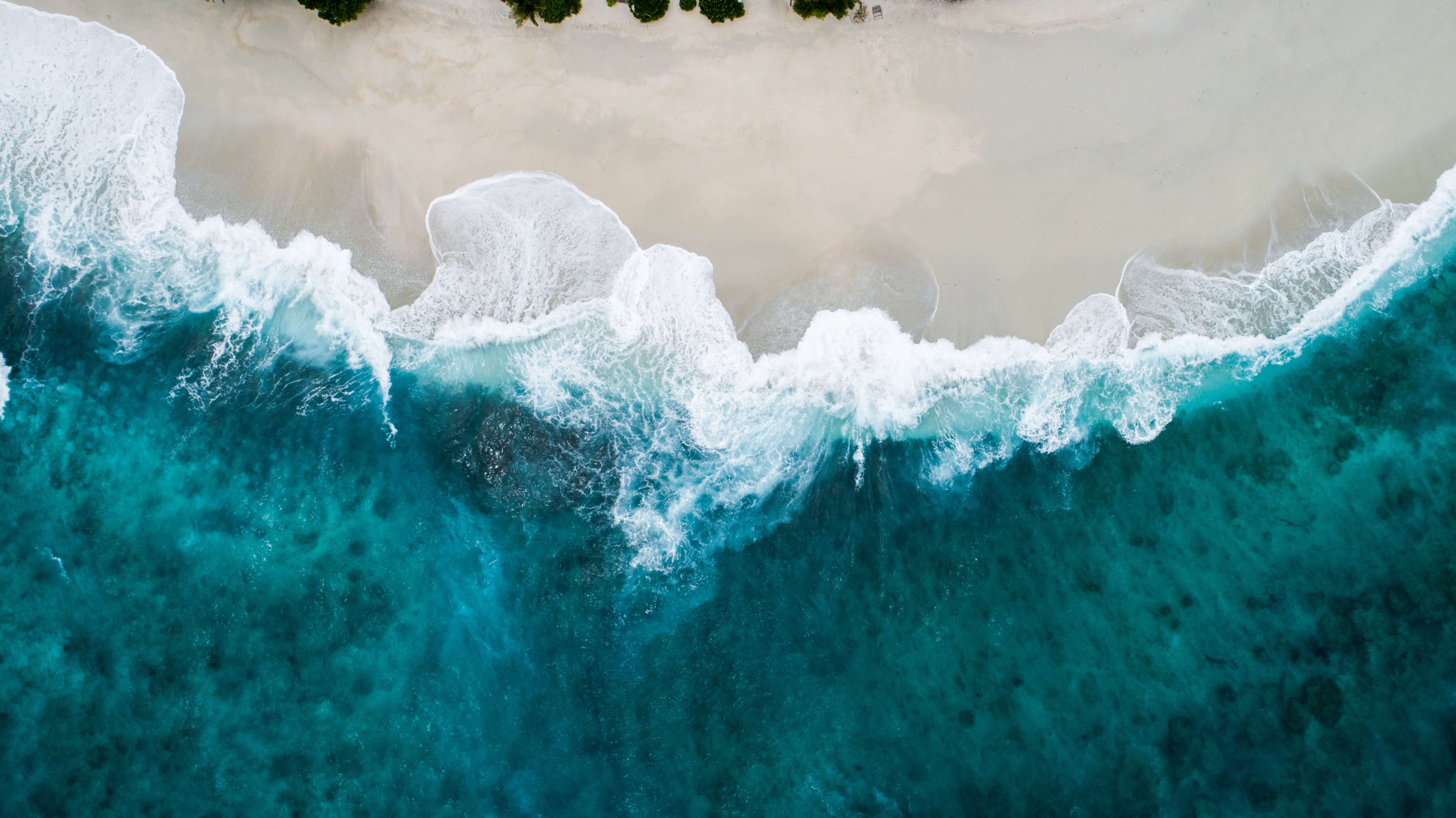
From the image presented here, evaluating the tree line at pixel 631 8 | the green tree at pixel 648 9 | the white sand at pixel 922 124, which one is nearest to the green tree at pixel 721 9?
the tree line at pixel 631 8

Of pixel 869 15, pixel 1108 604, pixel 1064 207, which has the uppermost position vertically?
pixel 869 15

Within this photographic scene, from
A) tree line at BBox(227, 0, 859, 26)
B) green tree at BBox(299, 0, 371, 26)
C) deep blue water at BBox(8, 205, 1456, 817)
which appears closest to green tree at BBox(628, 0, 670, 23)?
tree line at BBox(227, 0, 859, 26)

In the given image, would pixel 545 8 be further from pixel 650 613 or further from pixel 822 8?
pixel 650 613

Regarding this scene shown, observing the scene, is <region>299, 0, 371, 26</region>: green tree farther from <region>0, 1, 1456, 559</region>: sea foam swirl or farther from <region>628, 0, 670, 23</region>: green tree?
<region>628, 0, 670, 23</region>: green tree

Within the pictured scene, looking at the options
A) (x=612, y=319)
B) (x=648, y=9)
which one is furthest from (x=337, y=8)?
(x=612, y=319)

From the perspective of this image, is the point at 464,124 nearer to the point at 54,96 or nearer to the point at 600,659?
the point at 54,96

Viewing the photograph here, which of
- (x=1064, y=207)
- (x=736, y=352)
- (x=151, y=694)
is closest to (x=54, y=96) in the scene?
(x=151, y=694)
